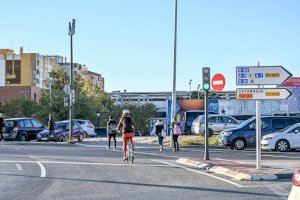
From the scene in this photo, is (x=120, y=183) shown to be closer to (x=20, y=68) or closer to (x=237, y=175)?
(x=237, y=175)

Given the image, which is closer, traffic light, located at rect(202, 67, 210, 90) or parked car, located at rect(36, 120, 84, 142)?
traffic light, located at rect(202, 67, 210, 90)

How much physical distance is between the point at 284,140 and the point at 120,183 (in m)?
15.0

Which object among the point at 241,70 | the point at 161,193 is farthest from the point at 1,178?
the point at 241,70

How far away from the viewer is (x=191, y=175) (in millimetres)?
14758

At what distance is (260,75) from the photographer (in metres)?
15.4

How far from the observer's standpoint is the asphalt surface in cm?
1100

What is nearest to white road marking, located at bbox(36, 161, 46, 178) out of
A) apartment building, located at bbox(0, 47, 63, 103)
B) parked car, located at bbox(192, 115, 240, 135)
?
parked car, located at bbox(192, 115, 240, 135)

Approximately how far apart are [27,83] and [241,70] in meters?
108

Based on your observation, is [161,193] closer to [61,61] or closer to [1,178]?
[1,178]

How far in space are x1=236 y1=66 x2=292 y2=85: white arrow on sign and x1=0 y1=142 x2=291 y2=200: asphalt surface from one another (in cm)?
277

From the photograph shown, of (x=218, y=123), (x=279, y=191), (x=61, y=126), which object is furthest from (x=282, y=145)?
(x=61, y=126)

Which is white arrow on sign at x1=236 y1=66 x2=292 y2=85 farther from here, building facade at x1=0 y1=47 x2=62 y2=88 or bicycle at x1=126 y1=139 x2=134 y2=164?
building facade at x1=0 y1=47 x2=62 y2=88

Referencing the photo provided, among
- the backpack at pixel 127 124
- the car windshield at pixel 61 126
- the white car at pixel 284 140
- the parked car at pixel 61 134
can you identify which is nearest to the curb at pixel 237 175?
the backpack at pixel 127 124

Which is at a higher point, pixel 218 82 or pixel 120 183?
pixel 218 82
